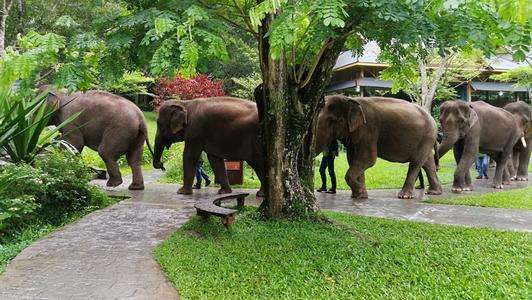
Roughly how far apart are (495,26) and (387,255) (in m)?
2.32

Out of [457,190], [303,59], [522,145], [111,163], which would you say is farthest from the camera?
[522,145]

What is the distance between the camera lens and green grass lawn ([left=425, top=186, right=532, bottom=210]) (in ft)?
27.8

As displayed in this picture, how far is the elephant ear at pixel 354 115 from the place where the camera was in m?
8.78

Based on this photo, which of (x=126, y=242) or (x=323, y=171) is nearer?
(x=126, y=242)

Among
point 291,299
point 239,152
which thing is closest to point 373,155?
point 239,152

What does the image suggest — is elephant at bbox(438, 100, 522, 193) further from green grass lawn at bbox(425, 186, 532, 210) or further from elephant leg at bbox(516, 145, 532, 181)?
elephant leg at bbox(516, 145, 532, 181)

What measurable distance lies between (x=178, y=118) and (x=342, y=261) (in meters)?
5.03

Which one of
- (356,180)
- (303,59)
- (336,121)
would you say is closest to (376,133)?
(336,121)

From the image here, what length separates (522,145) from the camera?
12.6 metres

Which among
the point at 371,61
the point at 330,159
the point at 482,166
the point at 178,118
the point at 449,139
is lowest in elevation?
the point at 482,166

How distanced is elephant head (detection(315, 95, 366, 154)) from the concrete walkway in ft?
3.59

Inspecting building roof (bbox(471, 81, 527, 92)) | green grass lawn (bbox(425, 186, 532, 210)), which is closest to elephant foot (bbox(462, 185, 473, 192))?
green grass lawn (bbox(425, 186, 532, 210))

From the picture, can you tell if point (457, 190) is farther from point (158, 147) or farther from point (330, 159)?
point (158, 147)

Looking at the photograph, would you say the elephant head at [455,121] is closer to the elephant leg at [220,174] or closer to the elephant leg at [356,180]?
the elephant leg at [356,180]
